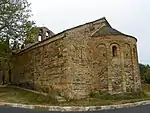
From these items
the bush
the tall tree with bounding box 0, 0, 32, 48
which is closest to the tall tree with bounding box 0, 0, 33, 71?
the tall tree with bounding box 0, 0, 32, 48

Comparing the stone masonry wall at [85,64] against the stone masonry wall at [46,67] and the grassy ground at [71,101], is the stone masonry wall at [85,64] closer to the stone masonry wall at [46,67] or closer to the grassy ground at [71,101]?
the stone masonry wall at [46,67]

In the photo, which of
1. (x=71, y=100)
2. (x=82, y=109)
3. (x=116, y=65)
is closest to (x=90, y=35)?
(x=116, y=65)

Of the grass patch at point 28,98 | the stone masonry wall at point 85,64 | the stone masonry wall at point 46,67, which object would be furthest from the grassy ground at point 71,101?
the stone masonry wall at point 46,67

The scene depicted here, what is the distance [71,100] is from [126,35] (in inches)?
351

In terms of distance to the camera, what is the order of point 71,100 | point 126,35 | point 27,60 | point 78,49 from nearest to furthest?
point 71,100 → point 78,49 → point 126,35 → point 27,60

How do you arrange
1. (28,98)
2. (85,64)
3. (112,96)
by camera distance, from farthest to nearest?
(85,64) < (112,96) < (28,98)

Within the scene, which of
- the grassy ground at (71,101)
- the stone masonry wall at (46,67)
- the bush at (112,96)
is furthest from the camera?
the stone masonry wall at (46,67)

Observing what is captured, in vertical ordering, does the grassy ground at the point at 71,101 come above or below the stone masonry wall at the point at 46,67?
below

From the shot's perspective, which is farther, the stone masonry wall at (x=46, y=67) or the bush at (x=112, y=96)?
the stone masonry wall at (x=46, y=67)

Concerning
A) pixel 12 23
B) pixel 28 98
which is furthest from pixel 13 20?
pixel 28 98

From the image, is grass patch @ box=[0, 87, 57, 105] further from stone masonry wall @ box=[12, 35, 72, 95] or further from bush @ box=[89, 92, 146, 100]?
bush @ box=[89, 92, 146, 100]

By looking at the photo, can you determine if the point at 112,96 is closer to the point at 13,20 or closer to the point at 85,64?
the point at 85,64

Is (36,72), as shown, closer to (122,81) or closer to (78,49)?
(78,49)

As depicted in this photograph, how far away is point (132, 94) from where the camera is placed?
76.6 feet
